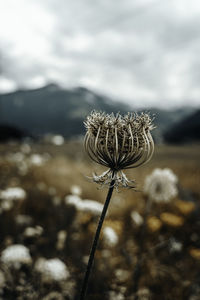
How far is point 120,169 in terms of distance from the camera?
203 centimetres

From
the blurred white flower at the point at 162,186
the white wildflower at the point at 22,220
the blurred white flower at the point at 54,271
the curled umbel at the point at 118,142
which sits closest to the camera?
the curled umbel at the point at 118,142

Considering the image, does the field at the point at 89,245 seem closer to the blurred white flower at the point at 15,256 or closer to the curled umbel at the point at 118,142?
the blurred white flower at the point at 15,256

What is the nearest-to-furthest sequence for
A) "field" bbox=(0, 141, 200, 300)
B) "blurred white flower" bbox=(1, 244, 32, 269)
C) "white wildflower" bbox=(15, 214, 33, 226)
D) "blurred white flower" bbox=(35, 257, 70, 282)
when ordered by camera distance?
"blurred white flower" bbox=(35, 257, 70, 282)
"blurred white flower" bbox=(1, 244, 32, 269)
"field" bbox=(0, 141, 200, 300)
"white wildflower" bbox=(15, 214, 33, 226)

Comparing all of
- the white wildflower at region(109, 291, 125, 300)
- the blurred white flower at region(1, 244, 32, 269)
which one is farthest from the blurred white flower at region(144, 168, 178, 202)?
the blurred white flower at region(1, 244, 32, 269)

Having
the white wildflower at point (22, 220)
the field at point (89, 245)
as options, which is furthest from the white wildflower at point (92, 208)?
the white wildflower at point (22, 220)

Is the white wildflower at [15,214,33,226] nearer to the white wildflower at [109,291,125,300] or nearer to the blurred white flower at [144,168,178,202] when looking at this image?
the white wildflower at [109,291,125,300]

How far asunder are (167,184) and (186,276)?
70.4 inches

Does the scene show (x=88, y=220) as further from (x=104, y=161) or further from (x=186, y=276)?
(x=104, y=161)

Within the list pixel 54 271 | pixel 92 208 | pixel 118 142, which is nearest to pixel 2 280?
pixel 54 271

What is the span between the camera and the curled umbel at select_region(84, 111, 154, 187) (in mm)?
1982

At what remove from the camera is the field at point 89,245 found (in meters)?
3.39

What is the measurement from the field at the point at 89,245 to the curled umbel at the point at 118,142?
6.7 inches

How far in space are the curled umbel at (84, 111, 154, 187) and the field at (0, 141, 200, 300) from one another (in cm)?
17

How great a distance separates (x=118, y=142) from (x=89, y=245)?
3471 mm
